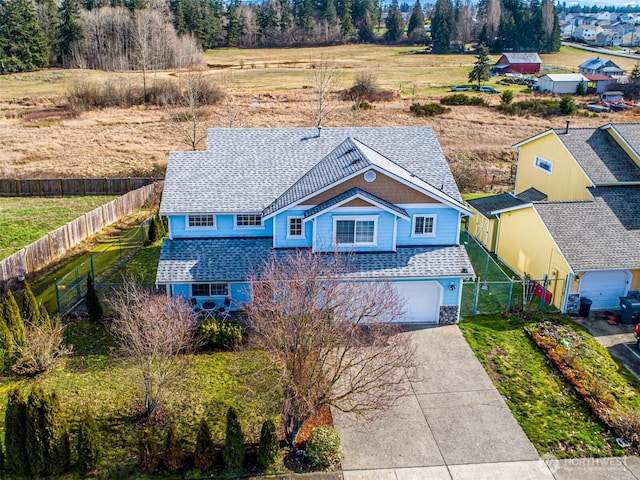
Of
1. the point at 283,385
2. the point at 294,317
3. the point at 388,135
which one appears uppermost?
the point at 388,135

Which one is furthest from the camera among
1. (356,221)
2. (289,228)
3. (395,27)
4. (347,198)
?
(395,27)

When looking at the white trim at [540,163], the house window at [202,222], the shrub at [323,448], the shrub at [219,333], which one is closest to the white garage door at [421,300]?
the shrub at [219,333]

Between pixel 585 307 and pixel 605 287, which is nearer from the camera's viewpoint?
pixel 585 307

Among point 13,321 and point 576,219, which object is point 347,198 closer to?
point 576,219

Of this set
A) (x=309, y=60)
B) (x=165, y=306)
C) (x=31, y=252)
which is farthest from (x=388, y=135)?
(x=309, y=60)

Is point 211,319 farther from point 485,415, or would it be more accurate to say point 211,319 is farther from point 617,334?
point 617,334

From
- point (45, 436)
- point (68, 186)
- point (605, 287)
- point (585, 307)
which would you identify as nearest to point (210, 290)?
point (45, 436)
